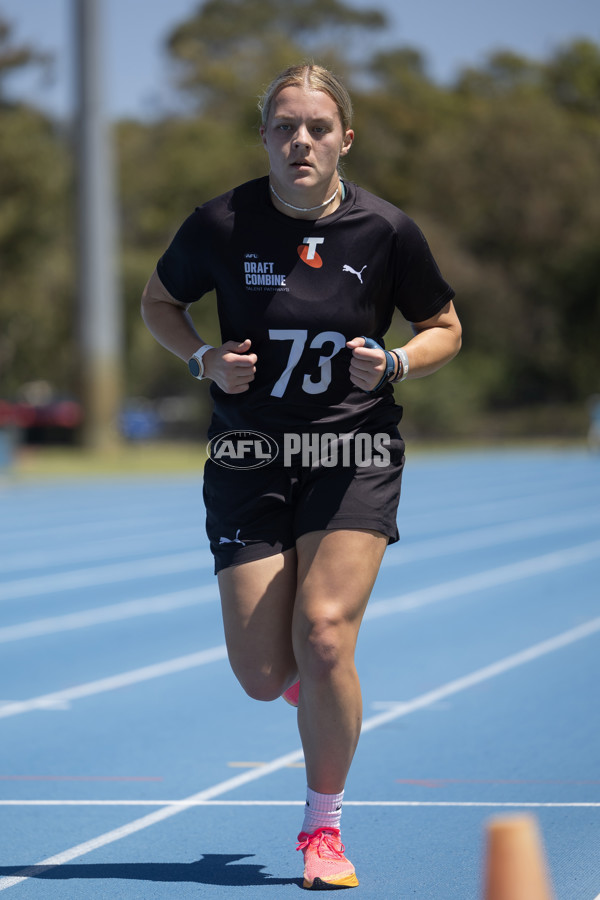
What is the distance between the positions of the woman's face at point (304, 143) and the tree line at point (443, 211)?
131 ft

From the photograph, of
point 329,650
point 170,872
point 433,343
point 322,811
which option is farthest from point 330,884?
point 433,343

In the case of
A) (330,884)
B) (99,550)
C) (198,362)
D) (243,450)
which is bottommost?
(330,884)

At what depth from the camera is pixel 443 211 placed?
57.8 metres

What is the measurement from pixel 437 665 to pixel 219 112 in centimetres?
6837

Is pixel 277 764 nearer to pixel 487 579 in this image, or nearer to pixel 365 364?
pixel 365 364

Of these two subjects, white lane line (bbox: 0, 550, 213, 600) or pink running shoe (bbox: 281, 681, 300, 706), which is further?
white lane line (bbox: 0, 550, 213, 600)

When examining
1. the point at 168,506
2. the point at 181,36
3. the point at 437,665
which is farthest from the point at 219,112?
the point at 437,665

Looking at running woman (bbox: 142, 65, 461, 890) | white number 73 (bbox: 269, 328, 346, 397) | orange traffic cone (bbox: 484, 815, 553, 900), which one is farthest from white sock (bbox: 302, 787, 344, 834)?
orange traffic cone (bbox: 484, 815, 553, 900)

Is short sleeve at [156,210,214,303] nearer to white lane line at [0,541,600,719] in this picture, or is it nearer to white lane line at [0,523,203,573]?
white lane line at [0,541,600,719]

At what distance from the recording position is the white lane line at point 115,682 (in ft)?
22.9

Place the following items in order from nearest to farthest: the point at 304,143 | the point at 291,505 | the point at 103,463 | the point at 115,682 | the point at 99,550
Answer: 1. the point at 304,143
2. the point at 291,505
3. the point at 115,682
4. the point at 99,550
5. the point at 103,463

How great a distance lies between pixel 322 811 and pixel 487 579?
27.4ft

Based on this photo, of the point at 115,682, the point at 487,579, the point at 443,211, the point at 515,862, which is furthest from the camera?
the point at 443,211

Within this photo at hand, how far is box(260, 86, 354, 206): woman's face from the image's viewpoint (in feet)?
13.5
